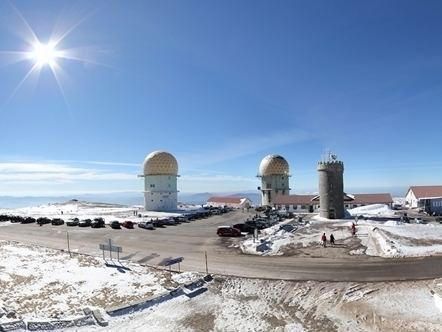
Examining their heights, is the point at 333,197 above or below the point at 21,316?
above

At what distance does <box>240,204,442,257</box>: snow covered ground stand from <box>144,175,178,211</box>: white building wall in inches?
1519

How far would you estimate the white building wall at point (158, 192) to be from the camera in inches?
3014

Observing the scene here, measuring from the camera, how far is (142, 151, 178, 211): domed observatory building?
7656 centimetres

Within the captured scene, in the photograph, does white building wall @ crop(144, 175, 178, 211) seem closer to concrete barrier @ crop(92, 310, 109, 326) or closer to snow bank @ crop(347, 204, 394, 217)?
snow bank @ crop(347, 204, 394, 217)

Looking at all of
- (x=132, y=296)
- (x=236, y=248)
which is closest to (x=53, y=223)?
(x=236, y=248)

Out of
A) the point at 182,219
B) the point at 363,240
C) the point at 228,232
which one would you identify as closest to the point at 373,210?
the point at 363,240

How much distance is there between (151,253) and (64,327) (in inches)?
590

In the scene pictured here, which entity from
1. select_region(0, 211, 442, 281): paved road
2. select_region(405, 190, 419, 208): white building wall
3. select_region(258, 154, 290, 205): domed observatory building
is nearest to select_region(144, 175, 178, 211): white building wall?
select_region(258, 154, 290, 205): domed observatory building

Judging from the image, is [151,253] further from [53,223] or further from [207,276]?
[53,223]

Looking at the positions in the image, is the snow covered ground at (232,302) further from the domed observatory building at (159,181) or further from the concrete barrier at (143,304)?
the domed observatory building at (159,181)

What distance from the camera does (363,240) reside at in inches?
1358

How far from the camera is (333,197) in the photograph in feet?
177

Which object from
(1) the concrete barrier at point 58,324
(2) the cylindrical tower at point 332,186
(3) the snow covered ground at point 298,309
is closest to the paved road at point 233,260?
(3) the snow covered ground at point 298,309

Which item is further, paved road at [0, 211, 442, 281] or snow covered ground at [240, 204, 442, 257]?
snow covered ground at [240, 204, 442, 257]
